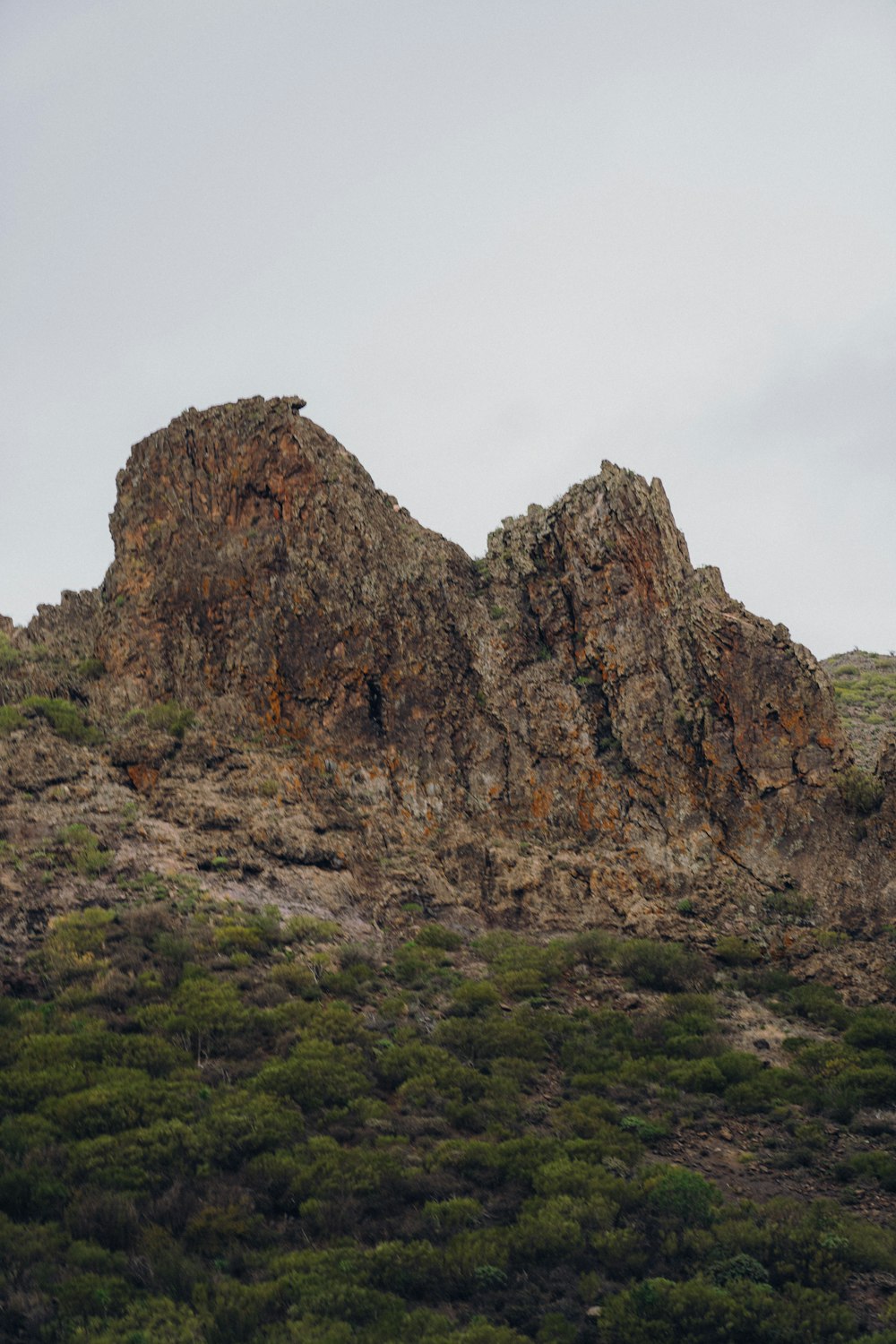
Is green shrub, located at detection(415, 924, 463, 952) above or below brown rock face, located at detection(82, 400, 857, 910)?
below

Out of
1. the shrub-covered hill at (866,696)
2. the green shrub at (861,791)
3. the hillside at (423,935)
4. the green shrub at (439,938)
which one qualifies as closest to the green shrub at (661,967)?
the hillside at (423,935)

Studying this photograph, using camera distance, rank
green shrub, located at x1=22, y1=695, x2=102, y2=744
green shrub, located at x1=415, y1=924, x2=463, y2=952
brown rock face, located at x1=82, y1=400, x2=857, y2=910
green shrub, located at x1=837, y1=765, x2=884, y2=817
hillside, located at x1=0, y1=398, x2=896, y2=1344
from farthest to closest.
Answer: green shrub, located at x1=22, y1=695, x2=102, y2=744, brown rock face, located at x1=82, y1=400, x2=857, y2=910, green shrub, located at x1=837, y1=765, x2=884, y2=817, green shrub, located at x1=415, y1=924, x2=463, y2=952, hillside, located at x1=0, y1=398, x2=896, y2=1344

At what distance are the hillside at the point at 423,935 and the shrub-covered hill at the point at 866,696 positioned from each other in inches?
55.2

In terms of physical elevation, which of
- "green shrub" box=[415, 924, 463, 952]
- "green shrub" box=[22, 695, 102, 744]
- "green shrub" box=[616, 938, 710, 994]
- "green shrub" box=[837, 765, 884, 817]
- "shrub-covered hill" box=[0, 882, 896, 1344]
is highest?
"green shrub" box=[22, 695, 102, 744]

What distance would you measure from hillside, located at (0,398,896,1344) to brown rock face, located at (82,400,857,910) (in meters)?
0.15

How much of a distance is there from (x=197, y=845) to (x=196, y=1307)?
19069 millimetres

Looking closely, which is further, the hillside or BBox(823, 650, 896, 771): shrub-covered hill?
BBox(823, 650, 896, 771): shrub-covered hill

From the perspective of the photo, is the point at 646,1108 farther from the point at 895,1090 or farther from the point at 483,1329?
the point at 483,1329

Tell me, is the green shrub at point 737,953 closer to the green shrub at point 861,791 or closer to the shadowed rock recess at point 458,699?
the shadowed rock recess at point 458,699

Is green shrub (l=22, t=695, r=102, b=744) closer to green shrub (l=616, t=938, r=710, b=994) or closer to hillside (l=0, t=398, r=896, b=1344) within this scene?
hillside (l=0, t=398, r=896, b=1344)

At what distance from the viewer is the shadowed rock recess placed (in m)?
38.1

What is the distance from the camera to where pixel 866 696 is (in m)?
58.9

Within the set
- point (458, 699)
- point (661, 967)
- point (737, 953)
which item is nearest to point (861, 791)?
point (737, 953)

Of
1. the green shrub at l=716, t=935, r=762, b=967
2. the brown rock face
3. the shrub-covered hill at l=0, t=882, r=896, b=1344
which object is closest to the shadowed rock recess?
the brown rock face
